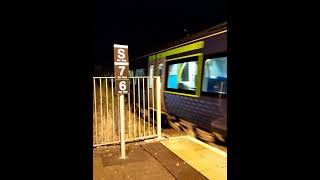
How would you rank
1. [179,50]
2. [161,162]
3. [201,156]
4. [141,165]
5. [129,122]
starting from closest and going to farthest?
[141,165]
[161,162]
[201,156]
[129,122]
[179,50]

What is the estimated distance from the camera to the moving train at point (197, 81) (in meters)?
5.59

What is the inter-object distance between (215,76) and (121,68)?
8.31 feet

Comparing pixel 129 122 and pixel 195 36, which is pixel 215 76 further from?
pixel 129 122

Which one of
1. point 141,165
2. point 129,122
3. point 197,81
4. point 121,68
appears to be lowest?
point 141,165

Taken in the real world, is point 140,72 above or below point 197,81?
above

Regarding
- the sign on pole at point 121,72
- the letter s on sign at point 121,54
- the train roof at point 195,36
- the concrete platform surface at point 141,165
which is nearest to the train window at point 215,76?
the train roof at point 195,36

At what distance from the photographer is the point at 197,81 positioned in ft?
21.2

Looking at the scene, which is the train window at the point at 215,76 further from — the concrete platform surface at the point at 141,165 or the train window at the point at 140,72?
the train window at the point at 140,72

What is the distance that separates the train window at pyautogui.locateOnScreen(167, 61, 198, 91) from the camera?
673cm

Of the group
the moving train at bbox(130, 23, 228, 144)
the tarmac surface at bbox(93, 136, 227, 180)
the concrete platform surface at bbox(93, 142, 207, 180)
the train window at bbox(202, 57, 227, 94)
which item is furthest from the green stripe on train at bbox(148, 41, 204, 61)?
the concrete platform surface at bbox(93, 142, 207, 180)

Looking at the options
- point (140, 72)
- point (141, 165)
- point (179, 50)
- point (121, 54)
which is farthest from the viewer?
point (140, 72)

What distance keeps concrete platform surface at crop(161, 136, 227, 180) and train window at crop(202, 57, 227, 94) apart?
135 cm

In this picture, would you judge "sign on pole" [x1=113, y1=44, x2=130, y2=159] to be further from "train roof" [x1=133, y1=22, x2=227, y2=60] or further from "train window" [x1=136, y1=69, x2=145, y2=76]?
"train window" [x1=136, y1=69, x2=145, y2=76]

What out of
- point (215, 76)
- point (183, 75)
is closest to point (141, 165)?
point (215, 76)
